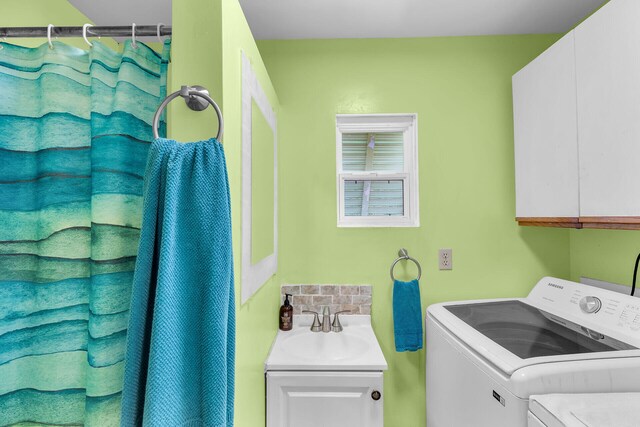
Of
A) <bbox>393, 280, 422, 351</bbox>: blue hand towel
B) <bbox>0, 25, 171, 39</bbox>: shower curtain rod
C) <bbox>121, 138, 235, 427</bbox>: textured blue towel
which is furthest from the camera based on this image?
<bbox>393, 280, 422, 351</bbox>: blue hand towel

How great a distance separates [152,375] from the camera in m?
0.65

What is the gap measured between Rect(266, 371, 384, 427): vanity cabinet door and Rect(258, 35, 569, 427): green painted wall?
537 mm

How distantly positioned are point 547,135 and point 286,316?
1711 mm

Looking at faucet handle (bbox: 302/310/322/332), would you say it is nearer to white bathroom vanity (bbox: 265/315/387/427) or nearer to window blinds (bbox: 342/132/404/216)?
white bathroom vanity (bbox: 265/315/387/427)

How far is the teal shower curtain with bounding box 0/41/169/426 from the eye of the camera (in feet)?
2.78

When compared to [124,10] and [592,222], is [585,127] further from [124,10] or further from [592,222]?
[124,10]

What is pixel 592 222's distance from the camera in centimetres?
139

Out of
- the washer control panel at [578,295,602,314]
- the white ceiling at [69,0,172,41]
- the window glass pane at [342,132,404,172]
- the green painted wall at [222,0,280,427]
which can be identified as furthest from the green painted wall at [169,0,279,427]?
the washer control panel at [578,295,602,314]

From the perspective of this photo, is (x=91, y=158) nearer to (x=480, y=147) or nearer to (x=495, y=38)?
(x=480, y=147)

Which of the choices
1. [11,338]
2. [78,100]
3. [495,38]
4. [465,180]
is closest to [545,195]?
[465,180]

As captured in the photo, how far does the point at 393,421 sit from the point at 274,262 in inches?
47.5

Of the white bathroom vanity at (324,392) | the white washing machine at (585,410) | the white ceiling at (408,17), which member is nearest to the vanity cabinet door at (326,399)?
the white bathroom vanity at (324,392)

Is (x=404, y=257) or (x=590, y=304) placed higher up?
(x=404, y=257)

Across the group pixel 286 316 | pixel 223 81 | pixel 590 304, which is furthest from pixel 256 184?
pixel 590 304
